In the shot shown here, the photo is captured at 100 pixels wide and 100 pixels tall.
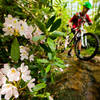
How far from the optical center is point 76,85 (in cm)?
218

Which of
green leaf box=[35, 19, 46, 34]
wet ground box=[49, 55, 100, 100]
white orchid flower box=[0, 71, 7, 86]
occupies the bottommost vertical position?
wet ground box=[49, 55, 100, 100]

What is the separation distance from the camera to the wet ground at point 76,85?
1.93 m

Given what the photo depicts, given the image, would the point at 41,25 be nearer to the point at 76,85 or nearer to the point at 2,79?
the point at 2,79

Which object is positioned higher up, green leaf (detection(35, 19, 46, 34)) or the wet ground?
green leaf (detection(35, 19, 46, 34))

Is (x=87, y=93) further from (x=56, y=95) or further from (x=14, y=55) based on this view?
(x=14, y=55)

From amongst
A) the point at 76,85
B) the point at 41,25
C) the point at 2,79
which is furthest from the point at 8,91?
the point at 76,85

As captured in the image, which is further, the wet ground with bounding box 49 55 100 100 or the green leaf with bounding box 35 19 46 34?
the wet ground with bounding box 49 55 100 100

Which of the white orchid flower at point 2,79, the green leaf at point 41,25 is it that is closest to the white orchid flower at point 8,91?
the white orchid flower at point 2,79

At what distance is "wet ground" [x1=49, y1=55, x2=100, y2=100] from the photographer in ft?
6.33

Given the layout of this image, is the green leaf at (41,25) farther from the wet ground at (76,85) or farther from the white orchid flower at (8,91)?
the wet ground at (76,85)

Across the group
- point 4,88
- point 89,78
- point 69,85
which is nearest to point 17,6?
point 4,88

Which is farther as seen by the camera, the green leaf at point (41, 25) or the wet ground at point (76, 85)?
the wet ground at point (76, 85)

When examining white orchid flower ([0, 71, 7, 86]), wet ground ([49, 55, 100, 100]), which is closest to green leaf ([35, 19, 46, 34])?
white orchid flower ([0, 71, 7, 86])

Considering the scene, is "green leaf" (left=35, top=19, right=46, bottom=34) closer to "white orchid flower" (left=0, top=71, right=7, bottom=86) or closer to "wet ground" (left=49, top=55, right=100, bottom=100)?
"white orchid flower" (left=0, top=71, right=7, bottom=86)
